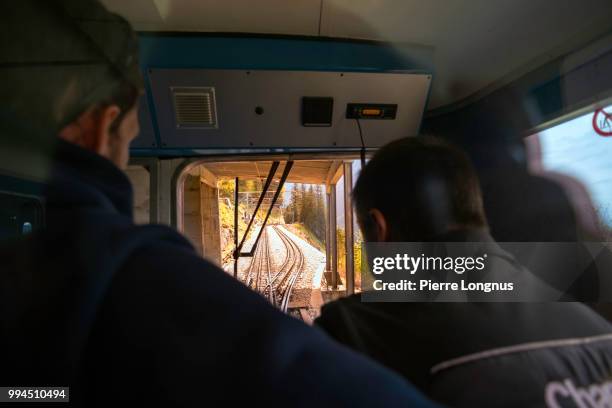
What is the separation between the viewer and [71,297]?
334mm

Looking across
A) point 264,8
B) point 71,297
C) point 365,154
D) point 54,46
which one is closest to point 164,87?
point 264,8

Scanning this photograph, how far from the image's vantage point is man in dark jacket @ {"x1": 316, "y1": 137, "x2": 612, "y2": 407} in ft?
2.01

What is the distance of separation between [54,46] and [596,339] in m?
1.04

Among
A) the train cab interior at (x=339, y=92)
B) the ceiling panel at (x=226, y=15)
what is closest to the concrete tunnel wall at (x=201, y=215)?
the train cab interior at (x=339, y=92)

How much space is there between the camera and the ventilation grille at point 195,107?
1690mm

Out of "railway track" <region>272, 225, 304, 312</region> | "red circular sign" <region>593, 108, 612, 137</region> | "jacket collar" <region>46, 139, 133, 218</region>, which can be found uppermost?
"red circular sign" <region>593, 108, 612, 137</region>

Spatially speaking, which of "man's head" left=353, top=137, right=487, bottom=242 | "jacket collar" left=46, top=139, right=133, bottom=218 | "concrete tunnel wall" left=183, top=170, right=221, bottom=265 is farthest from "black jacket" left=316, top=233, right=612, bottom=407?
"concrete tunnel wall" left=183, top=170, right=221, bottom=265

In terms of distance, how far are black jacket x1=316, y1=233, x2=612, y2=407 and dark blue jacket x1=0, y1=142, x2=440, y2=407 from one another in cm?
35

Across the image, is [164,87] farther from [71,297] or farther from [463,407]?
[463,407]

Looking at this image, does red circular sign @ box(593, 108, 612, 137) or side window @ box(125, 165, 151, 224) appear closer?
red circular sign @ box(593, 108, 612, 137)

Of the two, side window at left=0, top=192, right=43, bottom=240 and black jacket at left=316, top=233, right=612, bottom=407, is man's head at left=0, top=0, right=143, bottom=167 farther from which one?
side window at left=0, top=192, right=43, bottom=240

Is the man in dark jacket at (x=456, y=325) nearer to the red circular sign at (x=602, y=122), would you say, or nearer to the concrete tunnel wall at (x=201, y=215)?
the red circular sign at (x=602, y=122)

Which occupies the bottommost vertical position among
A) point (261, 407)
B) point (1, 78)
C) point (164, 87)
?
point (261, 407)

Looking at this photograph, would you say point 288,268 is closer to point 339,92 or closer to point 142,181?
point 142,181
